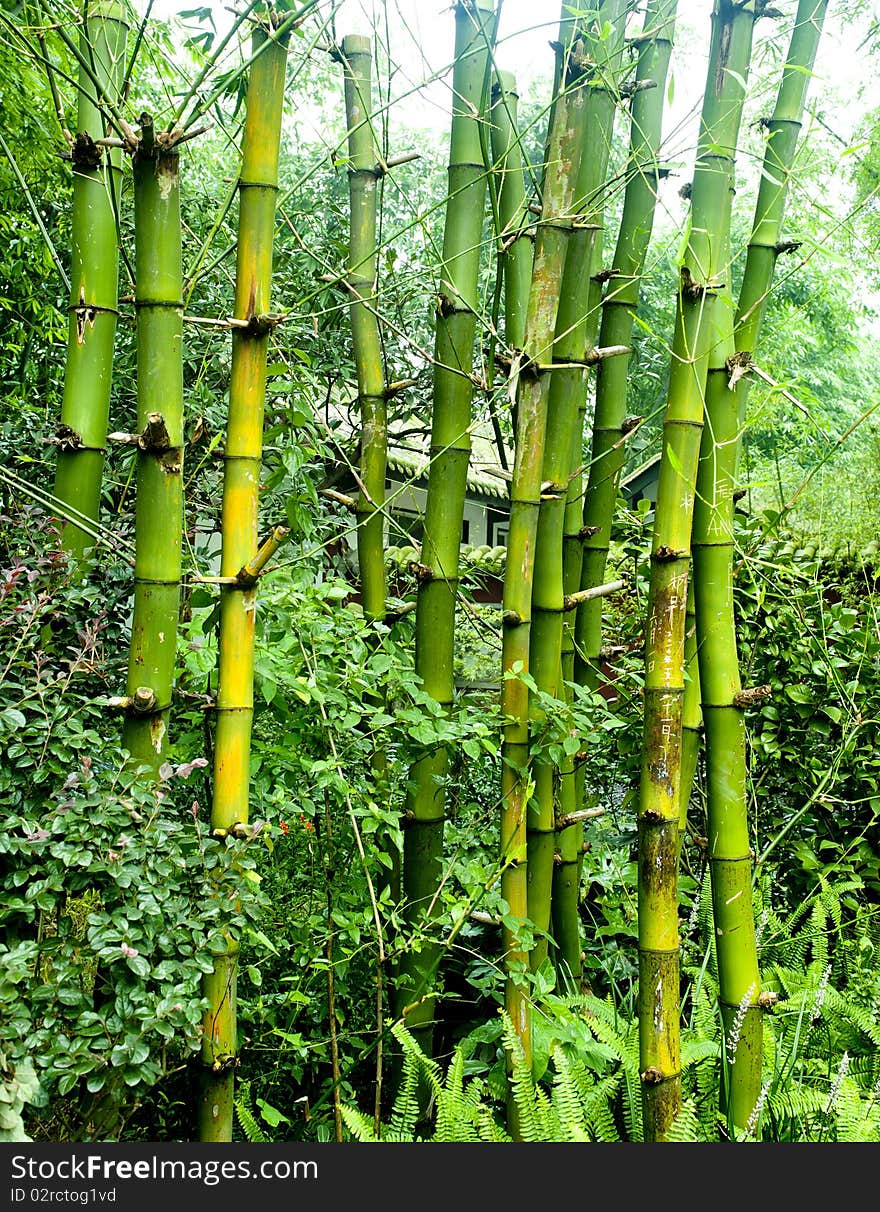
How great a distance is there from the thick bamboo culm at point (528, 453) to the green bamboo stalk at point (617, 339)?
10.5 inches

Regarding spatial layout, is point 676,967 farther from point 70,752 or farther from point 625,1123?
point 70,752

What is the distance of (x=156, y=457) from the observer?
1504 mm

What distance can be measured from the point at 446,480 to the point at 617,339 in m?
0.61

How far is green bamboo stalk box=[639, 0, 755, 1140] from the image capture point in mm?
1620

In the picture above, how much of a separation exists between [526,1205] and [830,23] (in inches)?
110

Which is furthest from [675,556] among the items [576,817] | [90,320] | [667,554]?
[90,320]

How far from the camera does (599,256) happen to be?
7.62ft

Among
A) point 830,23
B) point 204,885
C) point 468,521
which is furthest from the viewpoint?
point 468,521

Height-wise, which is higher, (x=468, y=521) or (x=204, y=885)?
(x=468, y=521)

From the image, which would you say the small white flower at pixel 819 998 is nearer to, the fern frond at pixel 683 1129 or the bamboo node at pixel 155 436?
the fern frond at pixel 683 1129

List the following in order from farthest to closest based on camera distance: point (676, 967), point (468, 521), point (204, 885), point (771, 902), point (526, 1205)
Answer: point (468, 521) < point (771, 902) < point (676, 967) < point (204, 885) < point (526, 1205)

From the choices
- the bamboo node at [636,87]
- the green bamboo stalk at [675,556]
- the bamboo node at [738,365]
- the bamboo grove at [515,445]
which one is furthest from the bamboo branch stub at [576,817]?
the bamboo node at [636,87]

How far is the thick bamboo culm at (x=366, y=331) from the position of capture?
2.16m

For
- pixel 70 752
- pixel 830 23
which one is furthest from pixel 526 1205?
pixel 830 23
